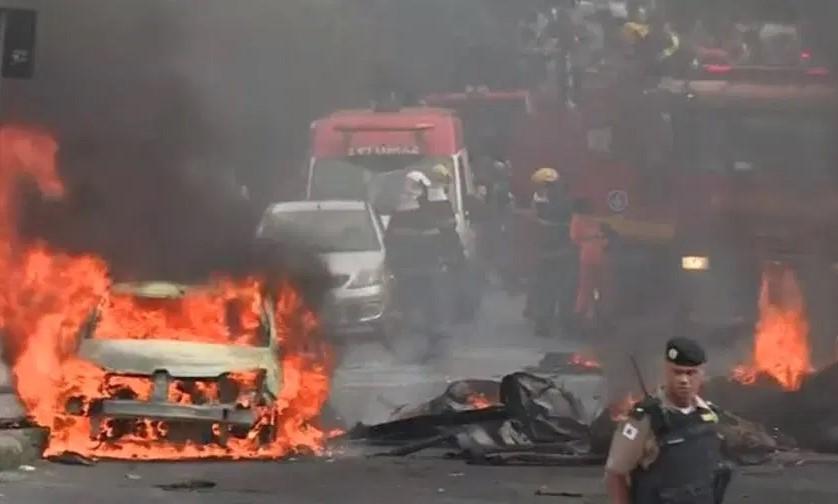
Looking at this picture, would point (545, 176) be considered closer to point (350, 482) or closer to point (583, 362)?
point (583, 362)

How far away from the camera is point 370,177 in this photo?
17.3 m

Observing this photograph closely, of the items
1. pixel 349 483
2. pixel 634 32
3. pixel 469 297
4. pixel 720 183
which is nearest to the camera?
pixel 349 483

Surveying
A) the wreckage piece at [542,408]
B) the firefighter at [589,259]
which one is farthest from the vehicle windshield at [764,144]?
the wreckage piece at [542,408]

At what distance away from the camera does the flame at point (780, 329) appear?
15562 millimetres

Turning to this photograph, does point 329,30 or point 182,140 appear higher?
point 329,30

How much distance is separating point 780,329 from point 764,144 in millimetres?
2281

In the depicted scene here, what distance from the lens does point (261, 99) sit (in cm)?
1742

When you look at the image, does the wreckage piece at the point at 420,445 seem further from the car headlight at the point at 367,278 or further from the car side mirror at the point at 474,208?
the car side mirror at the point at 474,208

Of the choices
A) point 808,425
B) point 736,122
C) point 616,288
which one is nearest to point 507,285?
point 616,288

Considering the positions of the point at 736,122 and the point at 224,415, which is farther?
the point at 736,122

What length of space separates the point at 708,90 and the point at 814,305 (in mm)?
2858

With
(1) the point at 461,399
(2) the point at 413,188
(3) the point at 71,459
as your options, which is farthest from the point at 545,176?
(3) the point at 71,459

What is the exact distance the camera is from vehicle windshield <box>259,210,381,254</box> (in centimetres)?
1617

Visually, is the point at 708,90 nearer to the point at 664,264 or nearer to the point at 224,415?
the point at 664,264
